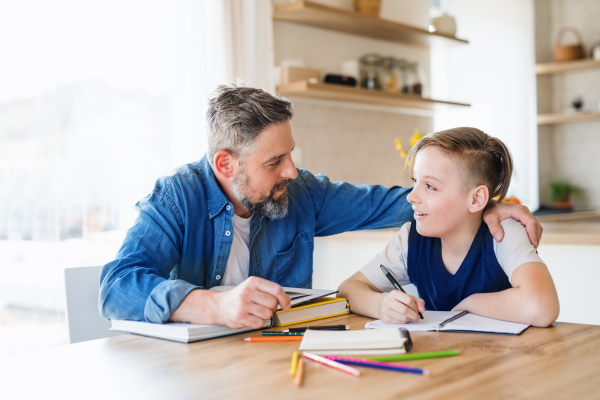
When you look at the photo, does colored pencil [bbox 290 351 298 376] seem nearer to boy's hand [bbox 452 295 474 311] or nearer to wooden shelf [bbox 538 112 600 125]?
boy's hand [bbox 452 295 474 311]

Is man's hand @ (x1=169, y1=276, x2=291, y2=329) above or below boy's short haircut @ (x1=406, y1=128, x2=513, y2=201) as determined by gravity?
below

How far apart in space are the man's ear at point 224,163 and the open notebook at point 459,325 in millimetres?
621

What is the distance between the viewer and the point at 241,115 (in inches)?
61.6

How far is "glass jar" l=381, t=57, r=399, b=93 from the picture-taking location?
11.2 ft

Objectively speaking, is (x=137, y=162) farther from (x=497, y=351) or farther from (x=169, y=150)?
(x=497, y=351)

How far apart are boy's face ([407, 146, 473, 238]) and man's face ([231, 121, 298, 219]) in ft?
1.14

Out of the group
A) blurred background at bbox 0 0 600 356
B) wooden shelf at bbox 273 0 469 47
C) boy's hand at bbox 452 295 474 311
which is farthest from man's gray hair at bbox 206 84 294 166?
wooden shelf at bbox 273 0 469 47

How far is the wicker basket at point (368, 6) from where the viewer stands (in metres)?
3.36

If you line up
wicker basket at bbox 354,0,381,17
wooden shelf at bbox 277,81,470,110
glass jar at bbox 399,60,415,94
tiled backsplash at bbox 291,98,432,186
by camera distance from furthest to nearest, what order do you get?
glass jar at bbox 399,60,415,94, wicker basket at bbox 354,0,381,17, tiled backsplash at bbox 291,98,432,186, wooden shelf at bbox 277,81,470,110

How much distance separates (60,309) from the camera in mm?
2244

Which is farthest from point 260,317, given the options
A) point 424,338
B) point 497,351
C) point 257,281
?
point 497,351

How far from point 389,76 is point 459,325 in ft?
8.17

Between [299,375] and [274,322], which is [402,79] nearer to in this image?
[274,322]

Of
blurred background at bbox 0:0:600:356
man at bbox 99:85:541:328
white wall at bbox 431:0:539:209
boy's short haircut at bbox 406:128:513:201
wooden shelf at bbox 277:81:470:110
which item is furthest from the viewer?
white wall at bbox 431:0:539:209
